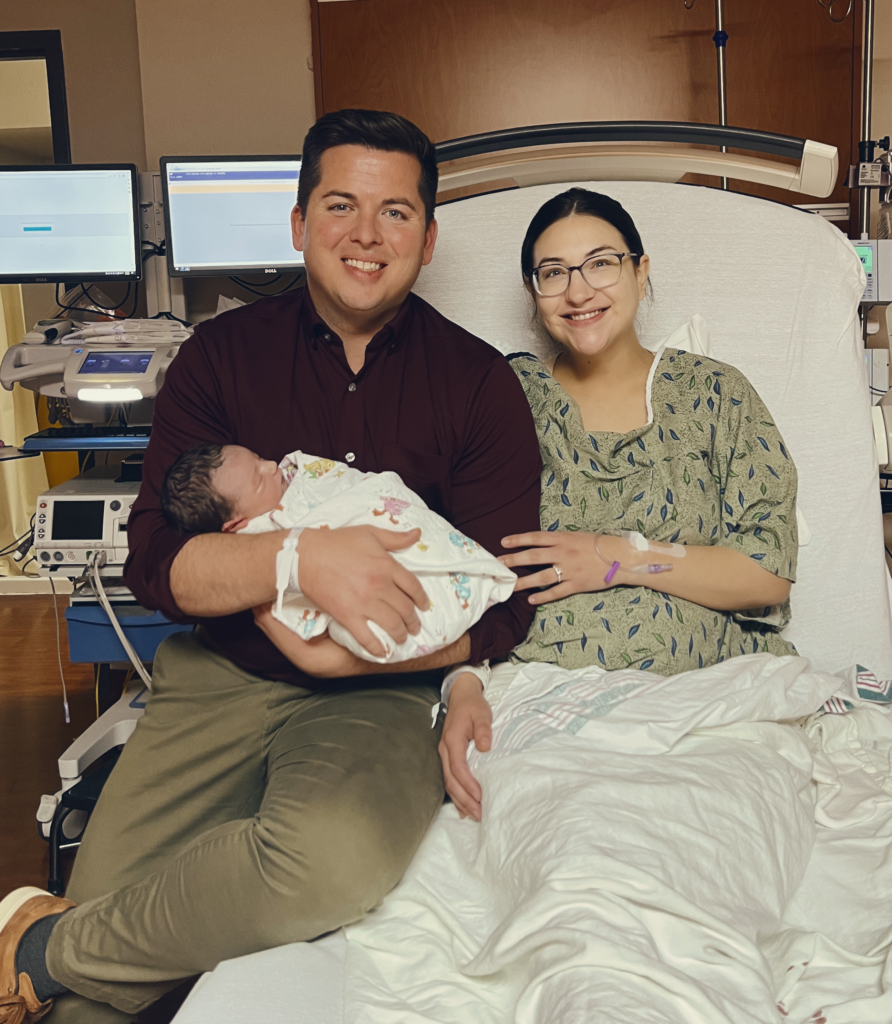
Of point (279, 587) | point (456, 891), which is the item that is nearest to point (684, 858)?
point (456, 891)

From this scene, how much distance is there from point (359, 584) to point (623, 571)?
0.44 m

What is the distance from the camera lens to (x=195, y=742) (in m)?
1.42

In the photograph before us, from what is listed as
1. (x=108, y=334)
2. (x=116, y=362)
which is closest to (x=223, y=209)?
(x=108, y=334)

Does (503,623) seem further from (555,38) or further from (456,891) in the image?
(555,38)

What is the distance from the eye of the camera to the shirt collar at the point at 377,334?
148cm

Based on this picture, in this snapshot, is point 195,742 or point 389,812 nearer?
point 389,812

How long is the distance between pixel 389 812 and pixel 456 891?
123 mm

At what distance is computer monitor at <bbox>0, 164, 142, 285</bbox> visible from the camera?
2.71 m

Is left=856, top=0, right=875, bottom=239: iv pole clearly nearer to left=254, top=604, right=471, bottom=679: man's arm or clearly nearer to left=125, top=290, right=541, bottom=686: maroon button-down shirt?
left=125, top=290, right=541, bottom=686: maroon button-down shirt

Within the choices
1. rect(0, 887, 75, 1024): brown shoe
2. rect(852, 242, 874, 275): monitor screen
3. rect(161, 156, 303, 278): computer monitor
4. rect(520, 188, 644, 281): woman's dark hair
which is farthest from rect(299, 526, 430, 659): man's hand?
rect(852, 242, 874, 275): monitor screen

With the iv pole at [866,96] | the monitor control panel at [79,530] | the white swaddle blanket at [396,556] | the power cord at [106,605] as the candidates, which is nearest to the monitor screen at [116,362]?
the monitor control panel at [79,530]

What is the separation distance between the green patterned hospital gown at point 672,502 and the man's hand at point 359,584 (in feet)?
1.01

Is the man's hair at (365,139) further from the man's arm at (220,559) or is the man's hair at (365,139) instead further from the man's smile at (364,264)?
the man's arm at (220,559)

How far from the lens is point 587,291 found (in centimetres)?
151
